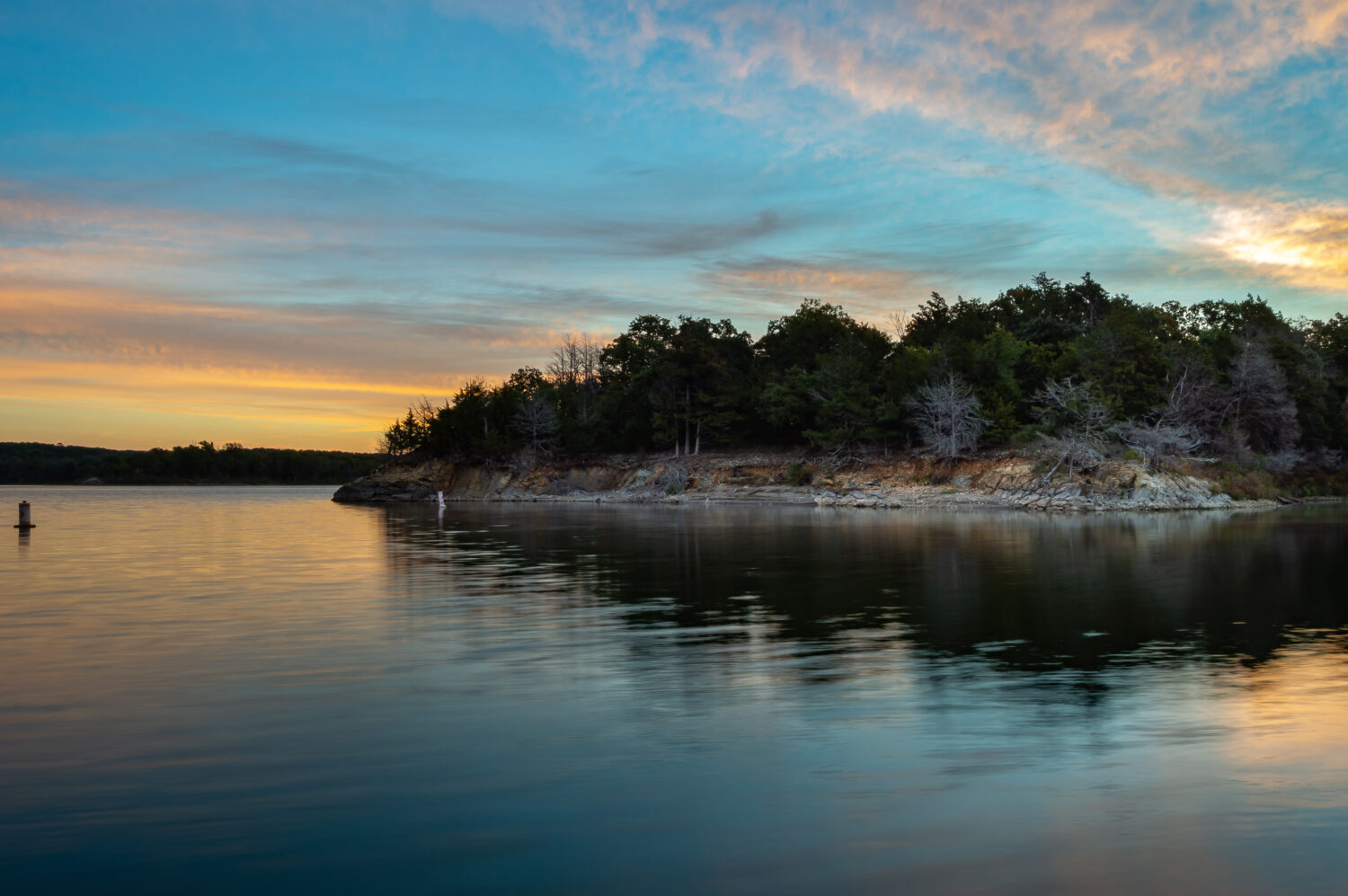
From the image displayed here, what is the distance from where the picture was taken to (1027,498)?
6166 cm

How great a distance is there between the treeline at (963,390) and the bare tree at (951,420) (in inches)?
6.0

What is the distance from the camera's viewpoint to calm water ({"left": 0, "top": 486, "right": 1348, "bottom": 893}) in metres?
5.48

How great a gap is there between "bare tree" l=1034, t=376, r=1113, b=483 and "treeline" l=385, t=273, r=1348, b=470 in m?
0.14

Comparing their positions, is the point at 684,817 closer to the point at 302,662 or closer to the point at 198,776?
the point at 198,776

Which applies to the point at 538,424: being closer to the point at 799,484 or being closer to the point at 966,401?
the point at 799,484

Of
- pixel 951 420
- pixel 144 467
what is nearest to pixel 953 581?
pixel 951 420

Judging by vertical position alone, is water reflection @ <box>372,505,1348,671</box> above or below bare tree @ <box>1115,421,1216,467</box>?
below

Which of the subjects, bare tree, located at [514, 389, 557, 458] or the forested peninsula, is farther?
bare tree, located at [514, 389, 557, 458]

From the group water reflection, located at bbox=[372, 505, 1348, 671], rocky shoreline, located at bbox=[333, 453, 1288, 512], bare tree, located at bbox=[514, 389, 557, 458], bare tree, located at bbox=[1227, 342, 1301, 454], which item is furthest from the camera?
bare tree, located at bbox=[514, 389, 557, 458]

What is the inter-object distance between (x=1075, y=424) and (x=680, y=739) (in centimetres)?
6317

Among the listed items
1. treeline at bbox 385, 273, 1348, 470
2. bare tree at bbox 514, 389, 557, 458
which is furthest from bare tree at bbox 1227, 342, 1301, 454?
bare tree at bbox 514, 389, 557, 458

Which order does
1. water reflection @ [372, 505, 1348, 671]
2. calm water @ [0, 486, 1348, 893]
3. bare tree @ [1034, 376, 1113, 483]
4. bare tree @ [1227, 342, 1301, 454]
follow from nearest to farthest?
calm water @ [0, 486, 1348, 893] → water reflection @ [372, 505, 1348, 671] → bare tree @ [1034, 376, 1113, 483] → bare tree @ [1227, 342, 1301, 454]

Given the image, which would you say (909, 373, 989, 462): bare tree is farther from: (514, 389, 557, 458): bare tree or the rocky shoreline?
(514, 389, 557, 458): bare tree

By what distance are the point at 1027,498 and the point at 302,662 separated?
Answer: 5693 cm
